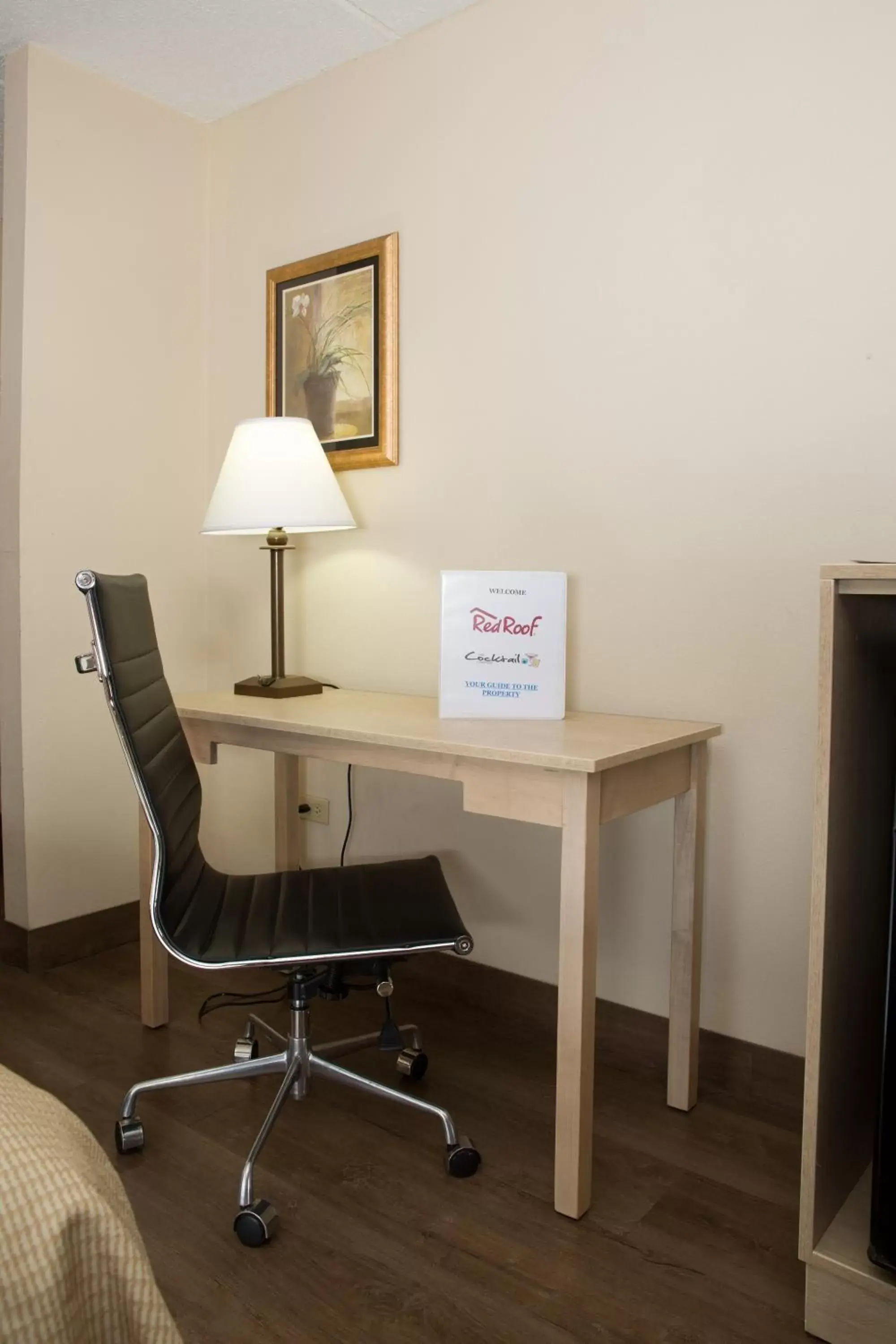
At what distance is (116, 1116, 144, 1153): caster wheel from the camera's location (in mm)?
1637

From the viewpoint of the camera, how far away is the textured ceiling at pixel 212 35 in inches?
86.8

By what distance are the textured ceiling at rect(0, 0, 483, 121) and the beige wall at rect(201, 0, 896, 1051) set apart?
0.07m

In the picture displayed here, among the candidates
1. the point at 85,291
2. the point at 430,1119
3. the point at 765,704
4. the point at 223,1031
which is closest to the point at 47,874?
the point at 223,1031

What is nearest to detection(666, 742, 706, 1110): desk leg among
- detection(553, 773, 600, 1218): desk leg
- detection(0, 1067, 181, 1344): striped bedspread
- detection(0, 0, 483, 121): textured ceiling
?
detection(553, 773, 600, 1218): desk leg

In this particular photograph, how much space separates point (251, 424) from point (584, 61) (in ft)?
3.43

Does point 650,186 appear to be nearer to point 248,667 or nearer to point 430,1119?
point 248,667

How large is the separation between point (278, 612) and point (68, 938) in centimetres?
104

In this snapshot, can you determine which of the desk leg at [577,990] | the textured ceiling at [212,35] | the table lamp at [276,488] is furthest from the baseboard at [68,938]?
the textured ceiling at [212,35]

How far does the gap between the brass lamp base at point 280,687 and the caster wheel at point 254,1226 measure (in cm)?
110

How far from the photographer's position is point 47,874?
2.47 meters

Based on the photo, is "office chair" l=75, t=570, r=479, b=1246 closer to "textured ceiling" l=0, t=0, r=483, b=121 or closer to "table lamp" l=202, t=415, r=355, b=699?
"table lamp" l=202, t=415, r=355, b=699

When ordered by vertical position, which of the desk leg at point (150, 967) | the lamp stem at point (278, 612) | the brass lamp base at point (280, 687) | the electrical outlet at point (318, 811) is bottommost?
the desk leg at point (150, 967)

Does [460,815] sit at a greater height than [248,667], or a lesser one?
lesser

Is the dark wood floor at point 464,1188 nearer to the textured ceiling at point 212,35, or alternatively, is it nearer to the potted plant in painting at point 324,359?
the potted plant in painting at point 324,359
